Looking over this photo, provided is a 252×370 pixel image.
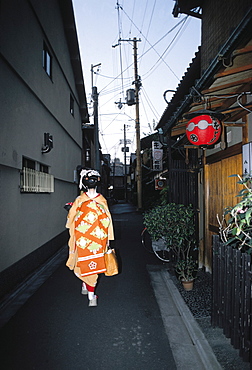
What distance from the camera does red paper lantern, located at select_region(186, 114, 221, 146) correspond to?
4.70 metres

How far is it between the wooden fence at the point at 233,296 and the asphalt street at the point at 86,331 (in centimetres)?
79

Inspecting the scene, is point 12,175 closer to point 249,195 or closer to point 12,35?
point 12,35

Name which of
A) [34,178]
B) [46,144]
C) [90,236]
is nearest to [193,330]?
[90,236]

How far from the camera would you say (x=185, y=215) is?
591cm

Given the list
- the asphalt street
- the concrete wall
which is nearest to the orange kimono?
the asphalt street

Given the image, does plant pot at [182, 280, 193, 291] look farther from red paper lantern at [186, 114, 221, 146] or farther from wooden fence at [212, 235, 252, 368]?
red paper lantern at [186, 114, 221, 146]

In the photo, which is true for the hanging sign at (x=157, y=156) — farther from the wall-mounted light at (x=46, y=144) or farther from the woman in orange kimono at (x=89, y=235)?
the woman in orange kimono at (x=89, y=235)

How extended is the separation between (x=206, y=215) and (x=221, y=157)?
1.70 meters

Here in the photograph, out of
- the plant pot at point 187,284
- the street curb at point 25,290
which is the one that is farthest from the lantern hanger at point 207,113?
the street curb at point 25,290

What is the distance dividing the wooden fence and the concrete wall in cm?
374

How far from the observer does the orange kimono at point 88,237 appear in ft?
15.2

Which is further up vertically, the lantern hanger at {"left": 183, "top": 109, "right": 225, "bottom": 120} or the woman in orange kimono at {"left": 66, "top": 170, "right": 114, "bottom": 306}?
the lantern hanger at {"left": 183, "top": 109, "right": 225, "bottom": 120}

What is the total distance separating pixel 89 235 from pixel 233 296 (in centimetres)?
251

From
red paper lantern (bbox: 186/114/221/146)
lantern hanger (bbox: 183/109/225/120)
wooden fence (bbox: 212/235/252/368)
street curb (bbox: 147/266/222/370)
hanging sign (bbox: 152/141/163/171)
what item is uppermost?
hanging sign (bbox: 152/141/163/171)
